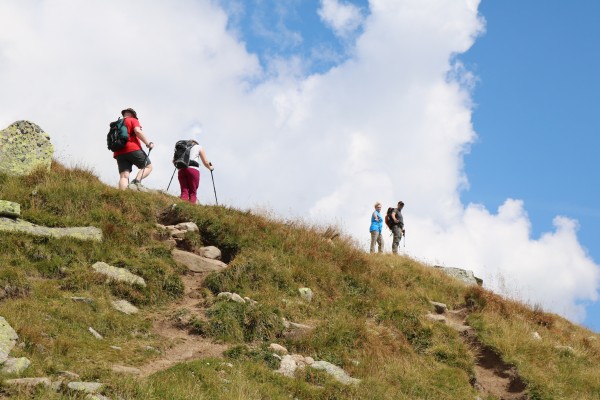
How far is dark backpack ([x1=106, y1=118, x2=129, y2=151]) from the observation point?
16.0 metres

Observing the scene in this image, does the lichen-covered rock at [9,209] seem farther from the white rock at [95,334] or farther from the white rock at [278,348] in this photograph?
the white rock at [278,348]

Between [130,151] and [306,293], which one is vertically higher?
[130,151]

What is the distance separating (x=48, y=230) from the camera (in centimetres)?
1290

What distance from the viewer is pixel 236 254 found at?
48.0 ft

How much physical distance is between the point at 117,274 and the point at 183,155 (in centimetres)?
528

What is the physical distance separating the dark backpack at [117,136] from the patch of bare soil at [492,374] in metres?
9.27

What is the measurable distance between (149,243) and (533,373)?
857 centimetres

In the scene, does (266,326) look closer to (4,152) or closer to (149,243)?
(149,243)

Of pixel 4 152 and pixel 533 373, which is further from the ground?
pixel 4 152

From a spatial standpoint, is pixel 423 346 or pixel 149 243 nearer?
pixel 423 346

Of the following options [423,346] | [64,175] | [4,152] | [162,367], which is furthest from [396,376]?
[4,152]

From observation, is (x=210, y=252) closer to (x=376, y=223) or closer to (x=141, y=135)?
(x=141, y=135)

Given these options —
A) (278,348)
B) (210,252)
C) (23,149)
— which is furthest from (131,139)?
(278,348)

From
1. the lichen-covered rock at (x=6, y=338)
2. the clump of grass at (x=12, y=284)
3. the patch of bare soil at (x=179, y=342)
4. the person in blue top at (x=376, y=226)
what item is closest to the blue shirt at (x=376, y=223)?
the person in blue top at (x=376, y=226)
